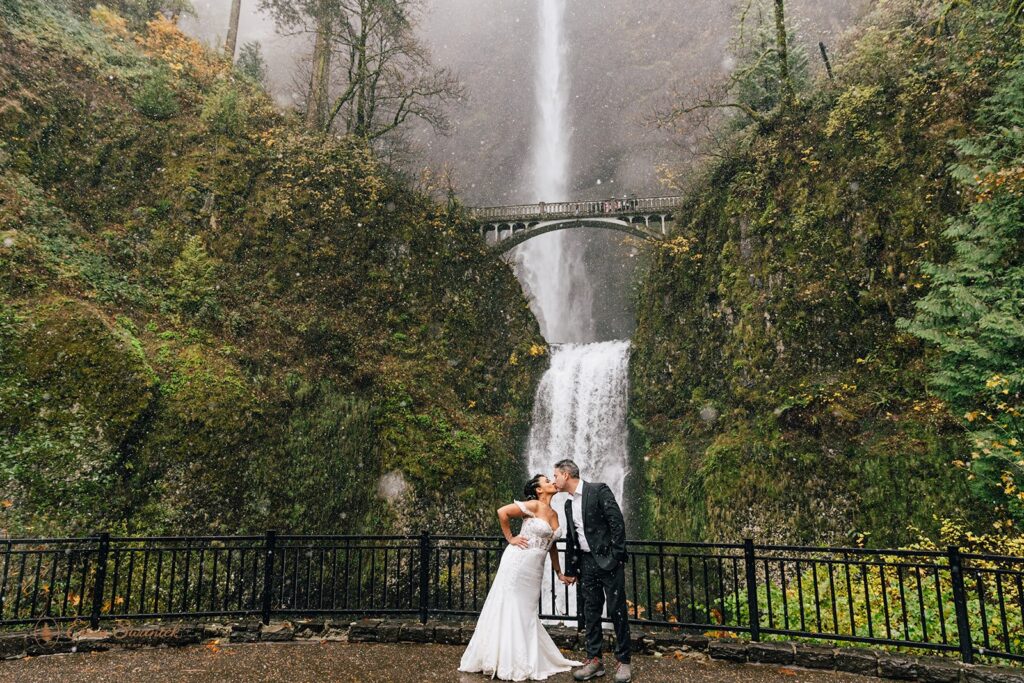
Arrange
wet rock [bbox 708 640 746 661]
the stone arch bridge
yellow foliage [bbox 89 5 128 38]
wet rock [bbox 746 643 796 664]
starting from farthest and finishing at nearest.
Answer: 1. the stone arch bridge
2. yellow foliage [bbox 89 5 128 38]
3. wet rock [bbox 708 640 746 661]
4. wet rock [bbox 746 643 796 664]

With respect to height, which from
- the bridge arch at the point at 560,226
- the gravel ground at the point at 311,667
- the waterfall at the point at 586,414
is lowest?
→ the gravel ground at the point at 311,667

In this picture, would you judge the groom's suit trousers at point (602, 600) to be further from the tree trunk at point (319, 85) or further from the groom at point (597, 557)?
the tree trunk at point (319, 85)

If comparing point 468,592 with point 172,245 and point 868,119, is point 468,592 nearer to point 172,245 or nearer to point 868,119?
point 172,245

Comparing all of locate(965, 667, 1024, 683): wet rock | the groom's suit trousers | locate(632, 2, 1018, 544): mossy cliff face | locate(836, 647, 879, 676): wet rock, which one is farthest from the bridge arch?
locate(965, 667, 1024, 683): wet rock

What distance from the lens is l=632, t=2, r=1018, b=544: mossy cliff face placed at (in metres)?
13.8

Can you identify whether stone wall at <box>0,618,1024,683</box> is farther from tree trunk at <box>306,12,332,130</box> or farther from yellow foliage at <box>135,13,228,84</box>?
tree trunk at <box>306,12,332,130</box>

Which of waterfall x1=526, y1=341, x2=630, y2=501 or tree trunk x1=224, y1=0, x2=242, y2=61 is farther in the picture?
tree trunk x1=224, y1=0, x2=242, y2=61

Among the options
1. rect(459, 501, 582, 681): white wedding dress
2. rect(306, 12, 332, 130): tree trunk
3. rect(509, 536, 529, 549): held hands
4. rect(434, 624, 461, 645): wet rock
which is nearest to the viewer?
rect(459, 501, 582, 681): white wedding dress

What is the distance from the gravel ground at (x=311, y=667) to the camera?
236 inches

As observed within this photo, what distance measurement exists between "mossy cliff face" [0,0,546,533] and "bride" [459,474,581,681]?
996cm

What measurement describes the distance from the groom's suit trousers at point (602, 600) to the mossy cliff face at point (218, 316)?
10852 mm

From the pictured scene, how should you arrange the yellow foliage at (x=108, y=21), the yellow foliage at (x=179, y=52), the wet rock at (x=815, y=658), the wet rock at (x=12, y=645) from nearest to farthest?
the wet rock at (x=815, y=658)
the wet rock at (x=12, y=645)
the yellow foliage at (x=108, y=21)
the yellow foliage at (x=179, y=52)

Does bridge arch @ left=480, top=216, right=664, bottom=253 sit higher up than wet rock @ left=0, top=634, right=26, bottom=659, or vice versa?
bridge arch @ left=480, top=216, right=664, bottom=253

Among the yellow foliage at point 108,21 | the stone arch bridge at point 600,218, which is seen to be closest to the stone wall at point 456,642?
the stone arch bridge at point 600,218
